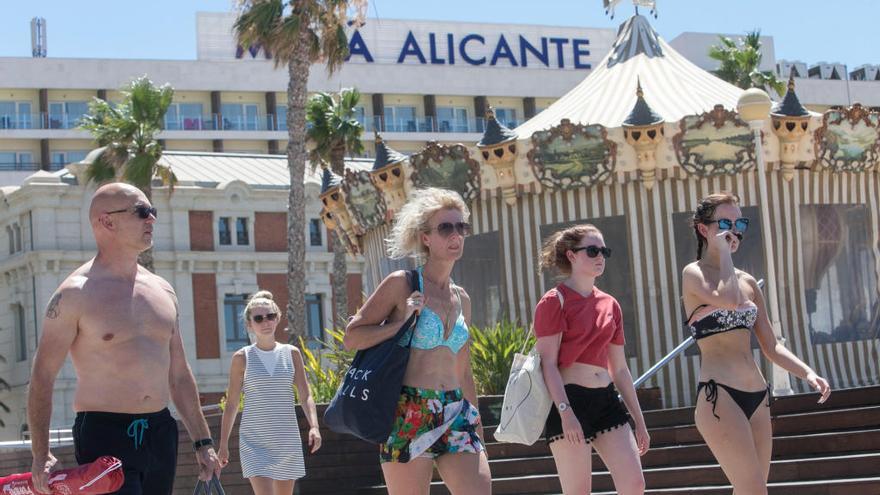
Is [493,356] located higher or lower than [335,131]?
lower

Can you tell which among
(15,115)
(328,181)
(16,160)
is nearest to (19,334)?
(16,160)

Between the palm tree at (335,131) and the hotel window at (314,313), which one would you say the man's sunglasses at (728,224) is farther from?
the hotel window at (314,313)

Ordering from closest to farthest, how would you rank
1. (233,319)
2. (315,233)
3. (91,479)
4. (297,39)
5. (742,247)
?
1. (91,479)
2. (742,247)
3. (297,39)
4. (233,319)
5. (315,233)

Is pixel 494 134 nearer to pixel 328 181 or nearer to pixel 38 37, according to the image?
pixel 328 181

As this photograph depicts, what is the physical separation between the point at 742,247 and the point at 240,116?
63.7 m

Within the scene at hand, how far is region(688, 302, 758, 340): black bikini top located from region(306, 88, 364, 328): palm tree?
34.3 m

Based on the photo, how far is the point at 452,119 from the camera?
83938mm

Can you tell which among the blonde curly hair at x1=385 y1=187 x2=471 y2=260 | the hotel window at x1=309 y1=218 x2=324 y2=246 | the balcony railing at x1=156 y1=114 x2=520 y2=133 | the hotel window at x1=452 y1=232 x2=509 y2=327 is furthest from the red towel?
the balcony railing at x1=156 y1=114 x2=520 y2=133

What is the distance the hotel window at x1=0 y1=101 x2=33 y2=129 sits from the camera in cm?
7531

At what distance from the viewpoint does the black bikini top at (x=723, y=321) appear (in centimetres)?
762

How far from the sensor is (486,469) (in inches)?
263

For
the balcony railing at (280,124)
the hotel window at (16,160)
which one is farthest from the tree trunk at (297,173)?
the hotel window at (16,160)

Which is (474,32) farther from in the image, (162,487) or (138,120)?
(162,487)

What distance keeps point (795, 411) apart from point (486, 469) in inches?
306
